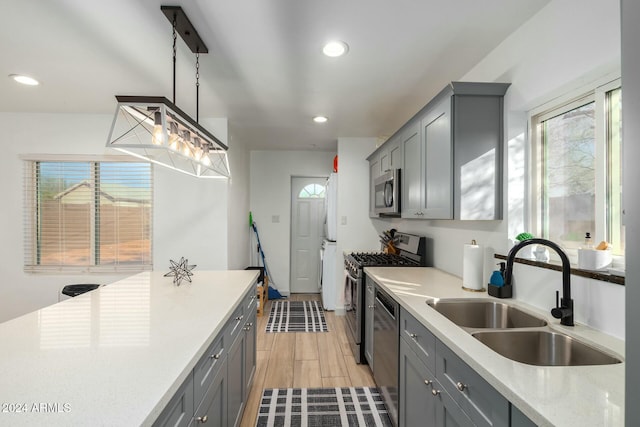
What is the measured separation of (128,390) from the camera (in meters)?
0.78

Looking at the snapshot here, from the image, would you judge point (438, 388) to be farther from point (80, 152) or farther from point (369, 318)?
point (80, 152)

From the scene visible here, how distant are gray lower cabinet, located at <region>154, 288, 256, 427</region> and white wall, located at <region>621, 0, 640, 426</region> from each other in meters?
1.08

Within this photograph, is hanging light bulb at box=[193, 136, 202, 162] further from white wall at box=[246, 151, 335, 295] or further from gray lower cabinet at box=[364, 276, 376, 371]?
white wall at box=[246, 151, 335, 295]

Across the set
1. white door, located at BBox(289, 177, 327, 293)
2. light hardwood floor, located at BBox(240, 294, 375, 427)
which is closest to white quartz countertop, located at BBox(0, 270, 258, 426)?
light hardwood floor, located at BBox(240, 294, 375, 427)

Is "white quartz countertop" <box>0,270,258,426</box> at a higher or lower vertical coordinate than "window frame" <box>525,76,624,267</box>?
lower

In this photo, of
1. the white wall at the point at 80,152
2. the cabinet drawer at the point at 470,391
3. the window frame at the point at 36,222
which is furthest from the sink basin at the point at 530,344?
the window frame at the point at 36,222

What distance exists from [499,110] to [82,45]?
2722mm

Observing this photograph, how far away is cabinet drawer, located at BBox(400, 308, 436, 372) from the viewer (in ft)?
4.37

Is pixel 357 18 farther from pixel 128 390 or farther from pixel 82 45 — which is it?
pixel 128 390

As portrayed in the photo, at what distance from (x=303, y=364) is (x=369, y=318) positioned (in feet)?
2.62

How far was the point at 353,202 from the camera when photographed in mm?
4121

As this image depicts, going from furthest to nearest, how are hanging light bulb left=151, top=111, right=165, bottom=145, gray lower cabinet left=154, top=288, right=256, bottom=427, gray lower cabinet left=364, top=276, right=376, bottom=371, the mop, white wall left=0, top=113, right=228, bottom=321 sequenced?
the mop, white wall left=0, top=113, right=228, bottom=321, gray lower cabinet left=364, top=276, right=376, bottom=371, hanging light bulb left=151, top=111, right=165, bottom=145, gray lower cabinet left=154, top=288, right=256, bottom=427

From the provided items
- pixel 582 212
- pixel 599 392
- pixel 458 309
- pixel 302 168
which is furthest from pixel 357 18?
pixel 302 168

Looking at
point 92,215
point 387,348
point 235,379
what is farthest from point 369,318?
point 92,215
